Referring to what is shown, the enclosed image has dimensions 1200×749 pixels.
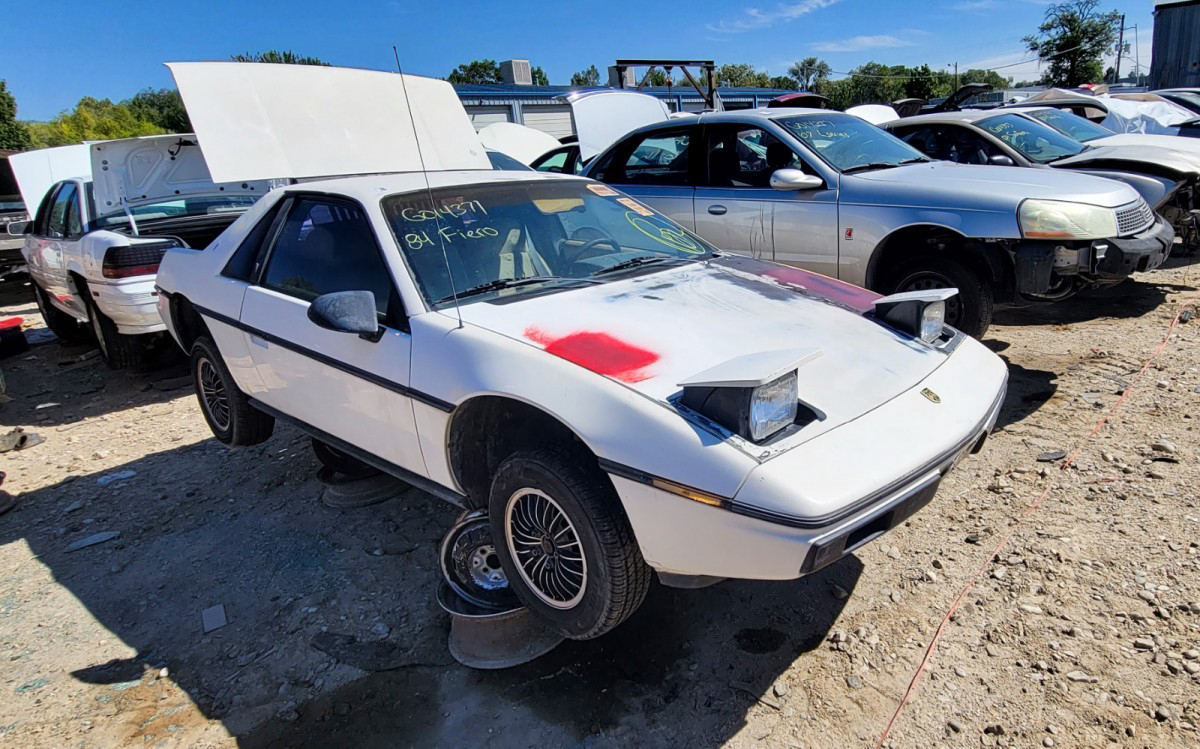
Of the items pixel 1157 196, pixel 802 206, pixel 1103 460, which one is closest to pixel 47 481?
pixel 802 206

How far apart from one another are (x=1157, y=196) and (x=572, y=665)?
618cm

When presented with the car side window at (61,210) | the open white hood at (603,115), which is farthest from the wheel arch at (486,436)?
the car side window at (61,210)

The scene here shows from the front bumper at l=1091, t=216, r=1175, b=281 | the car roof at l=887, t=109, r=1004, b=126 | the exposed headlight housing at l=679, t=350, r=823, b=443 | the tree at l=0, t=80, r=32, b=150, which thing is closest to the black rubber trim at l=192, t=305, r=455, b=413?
the exposed headlight housing at l=679, t=350, r=823, b=443

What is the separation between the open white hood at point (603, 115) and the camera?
7680 millimetres

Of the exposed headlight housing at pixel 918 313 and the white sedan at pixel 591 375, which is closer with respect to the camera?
the white sedan at pixel 591 375

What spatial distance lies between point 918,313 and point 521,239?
65.3 inches

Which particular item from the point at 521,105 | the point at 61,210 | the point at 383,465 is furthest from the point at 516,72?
the point at 383,465

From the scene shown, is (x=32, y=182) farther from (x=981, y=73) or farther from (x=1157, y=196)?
(x=981, y=73)

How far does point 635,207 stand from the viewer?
3.80 m

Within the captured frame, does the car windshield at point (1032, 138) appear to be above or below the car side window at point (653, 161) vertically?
below

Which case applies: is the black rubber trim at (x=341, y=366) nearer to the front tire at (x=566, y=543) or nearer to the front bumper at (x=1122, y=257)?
the front tire at (x=566, y=543)

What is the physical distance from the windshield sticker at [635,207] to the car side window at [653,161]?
2.07 meters

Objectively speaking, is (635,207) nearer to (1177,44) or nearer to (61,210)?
(61,210)

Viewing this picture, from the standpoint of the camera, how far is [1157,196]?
581 cm
